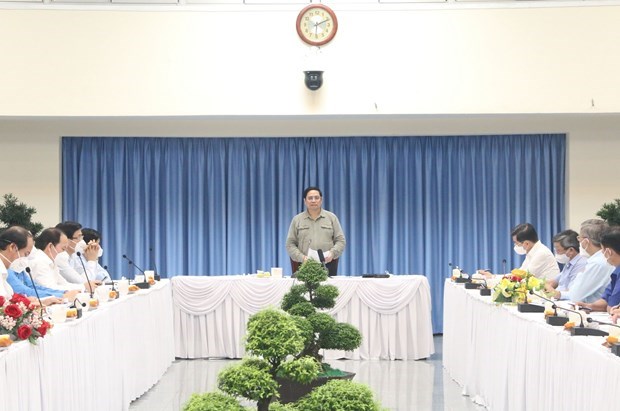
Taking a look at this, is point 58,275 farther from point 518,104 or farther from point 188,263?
point 518,104

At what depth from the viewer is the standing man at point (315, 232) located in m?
9.28

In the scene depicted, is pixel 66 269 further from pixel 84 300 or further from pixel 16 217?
pixel 16 217

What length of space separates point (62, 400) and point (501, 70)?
662cm

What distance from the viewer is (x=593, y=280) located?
6430mm

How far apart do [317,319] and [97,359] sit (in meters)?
1.43

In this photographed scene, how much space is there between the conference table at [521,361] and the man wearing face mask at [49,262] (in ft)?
9.52

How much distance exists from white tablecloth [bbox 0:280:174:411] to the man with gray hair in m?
3.13

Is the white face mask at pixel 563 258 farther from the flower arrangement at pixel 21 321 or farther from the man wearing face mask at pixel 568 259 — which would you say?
the flower arrangement at pixel 21 321

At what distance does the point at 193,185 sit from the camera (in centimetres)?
1133

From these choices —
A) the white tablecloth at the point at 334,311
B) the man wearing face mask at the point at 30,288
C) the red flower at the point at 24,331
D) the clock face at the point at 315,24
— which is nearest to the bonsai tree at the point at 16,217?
the white tablecloth at the point at 334,311

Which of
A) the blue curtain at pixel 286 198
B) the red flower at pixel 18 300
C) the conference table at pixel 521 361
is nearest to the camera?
the conference table at pixel 521 361

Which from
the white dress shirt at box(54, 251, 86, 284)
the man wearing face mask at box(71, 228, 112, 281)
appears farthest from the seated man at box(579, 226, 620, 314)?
the man wearing face mask at box(71, 228, 112, 281)

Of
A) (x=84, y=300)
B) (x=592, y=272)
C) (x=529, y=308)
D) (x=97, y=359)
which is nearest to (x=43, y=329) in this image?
(x=97, y=359)

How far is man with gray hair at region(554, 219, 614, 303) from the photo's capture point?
21.0 ft
